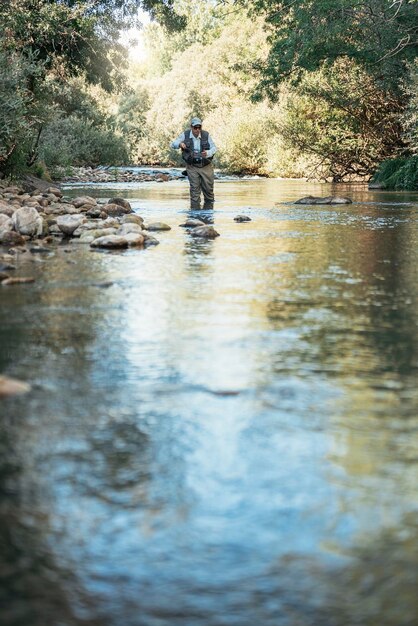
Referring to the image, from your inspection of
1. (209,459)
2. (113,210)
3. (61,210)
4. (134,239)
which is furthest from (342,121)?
(209,459)

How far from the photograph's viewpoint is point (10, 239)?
885cm

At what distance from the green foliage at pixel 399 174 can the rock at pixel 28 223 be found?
53.7 ft

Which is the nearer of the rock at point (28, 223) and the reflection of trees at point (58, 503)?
the reflection of trees at point (58, 503)

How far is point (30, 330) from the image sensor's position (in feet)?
14.3

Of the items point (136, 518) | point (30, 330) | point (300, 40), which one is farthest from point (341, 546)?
point (300, 40)

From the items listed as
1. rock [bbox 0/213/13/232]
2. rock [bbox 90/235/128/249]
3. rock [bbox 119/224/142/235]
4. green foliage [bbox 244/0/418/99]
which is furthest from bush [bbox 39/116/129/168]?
rock [bbox 90/235/128/249]

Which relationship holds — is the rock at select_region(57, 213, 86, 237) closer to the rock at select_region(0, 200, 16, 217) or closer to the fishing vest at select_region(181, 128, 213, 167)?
the rock at select_region(0, 200, 16, 217)

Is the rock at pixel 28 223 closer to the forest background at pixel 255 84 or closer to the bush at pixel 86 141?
the forest background at pixel 255 84

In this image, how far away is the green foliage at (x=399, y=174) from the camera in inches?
961

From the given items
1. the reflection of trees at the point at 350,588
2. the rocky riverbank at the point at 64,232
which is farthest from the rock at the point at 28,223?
the reflection of trees at the point at 350,588

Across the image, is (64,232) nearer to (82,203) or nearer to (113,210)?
(113,210)

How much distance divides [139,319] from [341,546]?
2.86 metres

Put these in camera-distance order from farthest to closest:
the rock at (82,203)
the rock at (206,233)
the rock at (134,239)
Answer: the rock at (82,203)
the rock at (206,233)
the rock at (134,239)

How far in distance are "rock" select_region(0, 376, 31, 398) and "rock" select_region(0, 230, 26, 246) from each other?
5.74m
